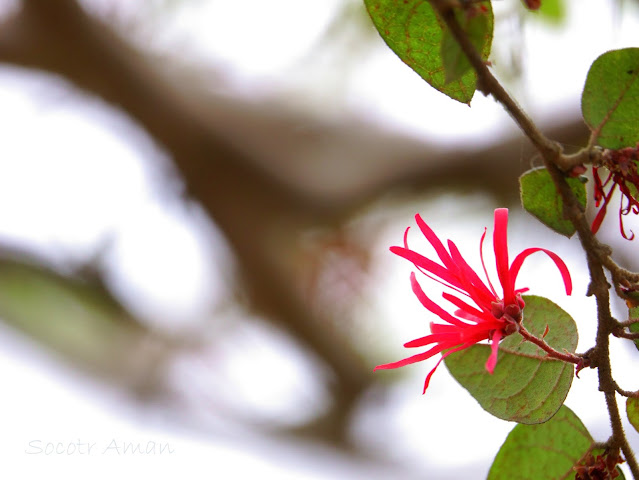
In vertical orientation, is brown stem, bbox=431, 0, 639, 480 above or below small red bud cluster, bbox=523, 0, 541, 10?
below

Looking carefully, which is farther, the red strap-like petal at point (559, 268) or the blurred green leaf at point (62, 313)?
the blurred green leaf at point (62, 313)

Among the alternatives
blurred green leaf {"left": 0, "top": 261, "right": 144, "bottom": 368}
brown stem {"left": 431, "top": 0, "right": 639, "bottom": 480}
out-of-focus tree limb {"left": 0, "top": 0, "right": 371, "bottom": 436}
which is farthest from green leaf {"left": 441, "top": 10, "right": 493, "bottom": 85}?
blurred green leaf {"left": 0, "top": 261, "right": 144, "bottom": 368}

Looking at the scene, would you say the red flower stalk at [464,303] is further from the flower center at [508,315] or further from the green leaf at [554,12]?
the green leaf at [554,12]

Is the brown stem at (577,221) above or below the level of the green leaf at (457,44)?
below

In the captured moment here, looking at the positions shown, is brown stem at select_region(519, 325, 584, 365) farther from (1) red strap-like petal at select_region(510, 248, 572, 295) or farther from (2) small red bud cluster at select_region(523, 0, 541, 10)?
(2) small red bud cluster at select_region(523, 0, 541, 10)

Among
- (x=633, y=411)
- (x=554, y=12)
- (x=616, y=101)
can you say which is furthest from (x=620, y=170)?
(x=554, y=12)

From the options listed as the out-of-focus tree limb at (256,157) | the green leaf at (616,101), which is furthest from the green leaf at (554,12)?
the green leaf at (616,101)
